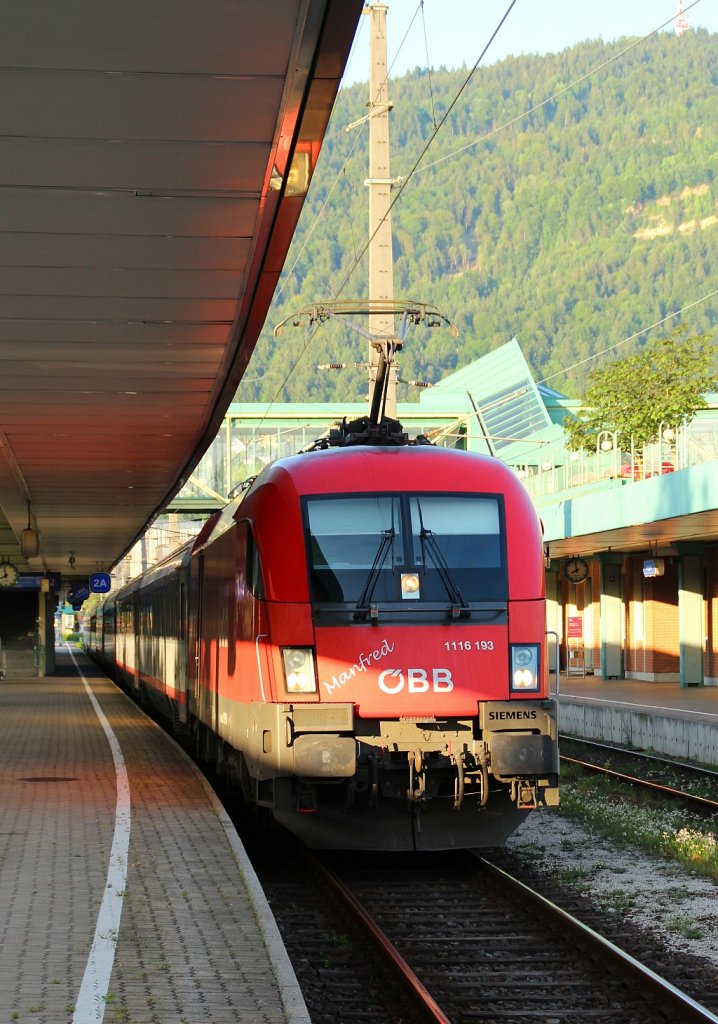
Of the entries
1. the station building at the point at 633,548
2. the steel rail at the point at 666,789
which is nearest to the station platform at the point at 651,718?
the station building at the point at 633,548

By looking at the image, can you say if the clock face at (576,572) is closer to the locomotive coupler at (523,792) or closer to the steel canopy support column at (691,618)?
the steel canopy support column at (691,618)

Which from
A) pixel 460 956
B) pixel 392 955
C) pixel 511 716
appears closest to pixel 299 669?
pixel 511 716

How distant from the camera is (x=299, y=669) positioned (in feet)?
34.3

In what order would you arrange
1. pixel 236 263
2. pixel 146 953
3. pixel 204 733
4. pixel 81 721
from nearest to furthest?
pixel 146 953
pixel 236 263
pixel 204 733
pixel 81 721

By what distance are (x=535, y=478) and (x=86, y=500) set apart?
14578mm

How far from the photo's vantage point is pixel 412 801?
10.2 m

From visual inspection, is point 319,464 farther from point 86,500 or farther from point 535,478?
point 535,478

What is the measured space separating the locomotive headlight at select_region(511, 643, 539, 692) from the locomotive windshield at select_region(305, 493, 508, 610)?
42 cm

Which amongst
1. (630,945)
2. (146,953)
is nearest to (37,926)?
(146,953)

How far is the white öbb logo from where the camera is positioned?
1044 centimetres

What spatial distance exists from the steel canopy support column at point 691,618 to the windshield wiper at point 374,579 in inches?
898

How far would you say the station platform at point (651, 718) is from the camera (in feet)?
67.8

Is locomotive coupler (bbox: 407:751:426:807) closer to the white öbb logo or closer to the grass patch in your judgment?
the white öbb logo

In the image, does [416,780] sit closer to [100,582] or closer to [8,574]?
[8,574]
